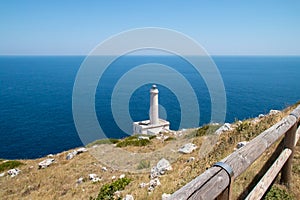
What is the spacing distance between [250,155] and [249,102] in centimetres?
6138

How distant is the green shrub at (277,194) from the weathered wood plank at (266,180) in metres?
0.45

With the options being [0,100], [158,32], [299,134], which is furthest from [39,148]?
[0,100]

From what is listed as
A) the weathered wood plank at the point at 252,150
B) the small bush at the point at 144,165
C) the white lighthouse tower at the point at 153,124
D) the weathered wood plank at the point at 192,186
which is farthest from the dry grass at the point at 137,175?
the white lighthouse tower at the point at 153,124

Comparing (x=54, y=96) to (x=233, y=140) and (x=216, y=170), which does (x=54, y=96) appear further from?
(x=216, y=170)

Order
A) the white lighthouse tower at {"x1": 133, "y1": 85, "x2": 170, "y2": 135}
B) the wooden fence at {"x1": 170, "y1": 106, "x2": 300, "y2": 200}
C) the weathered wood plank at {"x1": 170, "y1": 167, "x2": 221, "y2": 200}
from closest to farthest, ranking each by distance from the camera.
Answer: the weathered wood plank at {"x1": 170, "y1": 167, "x2": 221, "y2": 200} < the wooden fence at {"x1": 170, "y1": 106, "x2": 300, "y2": 200} < the white lighthouse tower at {"x1": 133, "y1": 85, "x2": 170, "y2": 135}

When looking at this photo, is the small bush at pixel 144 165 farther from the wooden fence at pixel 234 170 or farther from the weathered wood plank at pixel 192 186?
the weathered wood plank at pixel 192 186

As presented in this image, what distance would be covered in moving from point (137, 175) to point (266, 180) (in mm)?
6115

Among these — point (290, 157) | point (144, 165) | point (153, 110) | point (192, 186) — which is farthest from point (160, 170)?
point (153, 110)

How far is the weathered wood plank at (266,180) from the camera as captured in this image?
309 cm

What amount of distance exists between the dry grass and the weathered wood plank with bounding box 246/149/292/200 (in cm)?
68

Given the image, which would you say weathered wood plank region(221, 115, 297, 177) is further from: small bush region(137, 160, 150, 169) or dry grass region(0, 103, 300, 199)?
small bush region(137, 160, 150, 169)

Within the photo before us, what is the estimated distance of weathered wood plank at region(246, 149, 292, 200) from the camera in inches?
122

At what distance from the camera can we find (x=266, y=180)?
3367mm

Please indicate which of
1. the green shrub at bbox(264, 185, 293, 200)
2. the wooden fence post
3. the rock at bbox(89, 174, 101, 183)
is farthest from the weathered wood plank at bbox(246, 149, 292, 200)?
the rock at bbox(89, 174, 101, 183)
